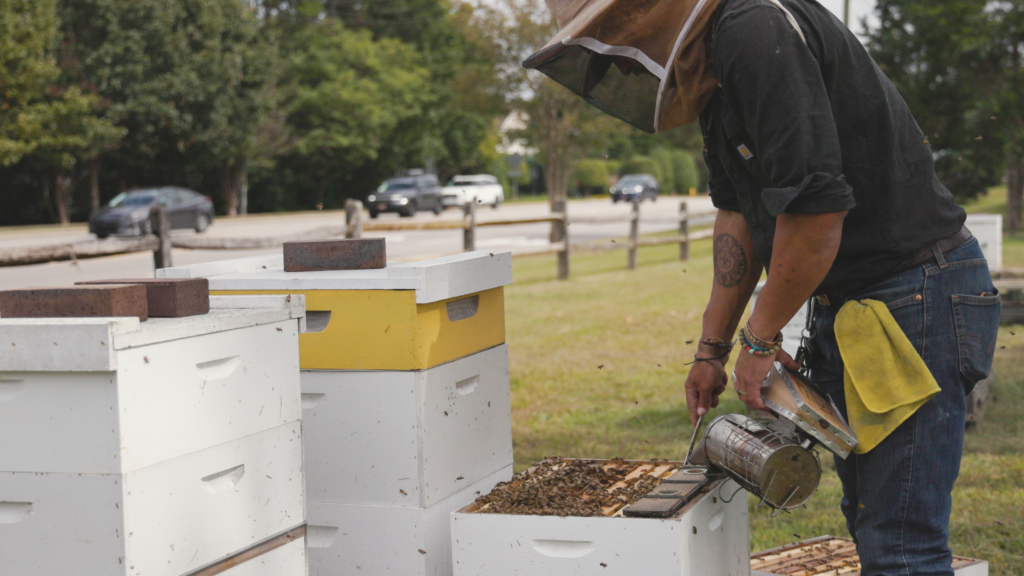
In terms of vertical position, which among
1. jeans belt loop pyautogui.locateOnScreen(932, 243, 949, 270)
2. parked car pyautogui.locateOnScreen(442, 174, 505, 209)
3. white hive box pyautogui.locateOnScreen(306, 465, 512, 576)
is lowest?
white hive box pyautogui.locateOnScreen(306, 465, 512, 576)

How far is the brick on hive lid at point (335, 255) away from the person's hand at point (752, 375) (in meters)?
0.97

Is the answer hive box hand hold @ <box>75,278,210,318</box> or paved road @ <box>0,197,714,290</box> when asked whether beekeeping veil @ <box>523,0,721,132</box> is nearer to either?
hive box hand hold @ <box>75,278,210,318</box>

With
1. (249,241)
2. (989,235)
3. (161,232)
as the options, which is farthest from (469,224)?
(989,235)

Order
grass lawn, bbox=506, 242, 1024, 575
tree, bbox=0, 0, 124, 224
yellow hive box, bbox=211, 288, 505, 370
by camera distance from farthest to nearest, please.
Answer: tree, bbox=0, 0, 124, 224, grass lawn, bbox=506, 242, 1024, 575, yellow hive box, bbox=211, 288, 505, 370

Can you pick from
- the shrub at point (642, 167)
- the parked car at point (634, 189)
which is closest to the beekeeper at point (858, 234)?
the parked car at point (634, 189)

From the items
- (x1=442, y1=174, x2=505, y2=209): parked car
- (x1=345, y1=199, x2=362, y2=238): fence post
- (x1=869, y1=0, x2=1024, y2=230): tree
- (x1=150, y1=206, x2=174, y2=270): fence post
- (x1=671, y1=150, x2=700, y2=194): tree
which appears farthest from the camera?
(x1=671, y1=150, x2=700, y2=194): tree

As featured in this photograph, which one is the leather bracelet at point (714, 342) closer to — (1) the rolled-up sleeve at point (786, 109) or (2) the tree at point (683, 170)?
(1) the rolled-up sleeve at point (786, 109)

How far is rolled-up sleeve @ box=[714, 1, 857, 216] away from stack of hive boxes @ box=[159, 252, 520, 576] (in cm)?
82

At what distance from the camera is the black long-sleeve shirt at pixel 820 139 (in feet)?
5.19

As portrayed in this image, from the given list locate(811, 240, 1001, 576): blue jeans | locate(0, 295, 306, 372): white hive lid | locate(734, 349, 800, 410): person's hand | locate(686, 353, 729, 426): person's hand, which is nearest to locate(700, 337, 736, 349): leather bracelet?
locate(686, 353, 729, 426): person's hand

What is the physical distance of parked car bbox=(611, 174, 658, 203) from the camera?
34.6 metres

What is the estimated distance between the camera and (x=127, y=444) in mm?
1430

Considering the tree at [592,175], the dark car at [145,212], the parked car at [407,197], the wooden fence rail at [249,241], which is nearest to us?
the wooden fence rail at [249,241]

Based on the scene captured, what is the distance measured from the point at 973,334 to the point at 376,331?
1.29 m
